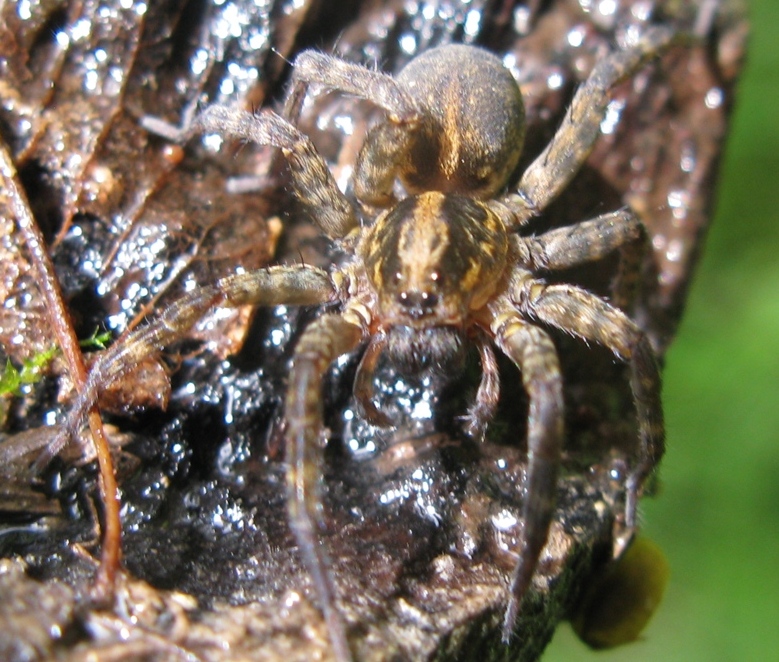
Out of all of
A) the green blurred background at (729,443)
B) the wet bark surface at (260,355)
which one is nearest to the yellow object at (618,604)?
the wet bark surface at (260,355)

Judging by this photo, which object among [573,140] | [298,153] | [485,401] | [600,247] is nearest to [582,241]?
[600,247]

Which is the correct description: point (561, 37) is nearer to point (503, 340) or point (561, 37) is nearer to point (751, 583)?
point (503, 340)

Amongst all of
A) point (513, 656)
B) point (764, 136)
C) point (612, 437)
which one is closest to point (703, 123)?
point (764, 136)

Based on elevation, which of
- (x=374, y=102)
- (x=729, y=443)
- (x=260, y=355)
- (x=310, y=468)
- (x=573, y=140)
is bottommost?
(x=310, y=468)

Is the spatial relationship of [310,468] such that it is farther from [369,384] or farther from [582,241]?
[582,241]

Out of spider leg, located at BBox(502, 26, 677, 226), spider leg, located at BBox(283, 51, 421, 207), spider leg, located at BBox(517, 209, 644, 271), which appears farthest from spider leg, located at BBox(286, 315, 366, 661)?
spider leg, located at BBox(502, 26, 677, 226)

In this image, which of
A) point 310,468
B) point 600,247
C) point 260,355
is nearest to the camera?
point 310,468

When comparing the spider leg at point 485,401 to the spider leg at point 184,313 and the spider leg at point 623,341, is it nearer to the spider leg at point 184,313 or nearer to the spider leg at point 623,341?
the spider leg at point 623,341
